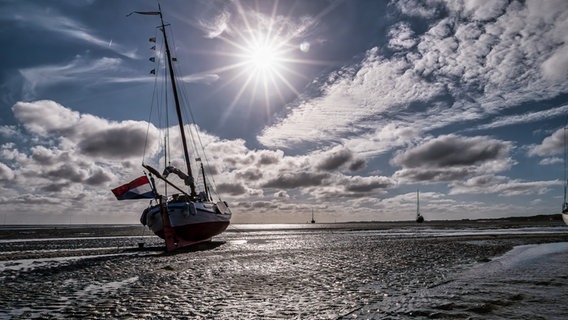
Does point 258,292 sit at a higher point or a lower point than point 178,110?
lower

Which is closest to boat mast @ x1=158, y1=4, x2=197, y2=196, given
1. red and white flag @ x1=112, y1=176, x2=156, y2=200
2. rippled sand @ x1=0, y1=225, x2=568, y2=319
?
red and white flag @ x1=112, y1=176, x2=156, y2=200

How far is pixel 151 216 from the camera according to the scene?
36.6 meters

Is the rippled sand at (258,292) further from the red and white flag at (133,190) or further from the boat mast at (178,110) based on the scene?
the boat mast at (178,110)

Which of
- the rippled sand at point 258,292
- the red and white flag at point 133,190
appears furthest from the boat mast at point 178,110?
the rippled sand at point 258,292

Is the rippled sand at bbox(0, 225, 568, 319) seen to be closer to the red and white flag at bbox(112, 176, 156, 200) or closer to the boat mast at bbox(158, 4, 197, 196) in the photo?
the red and white flag at bbox(112, 176, 156, 200)

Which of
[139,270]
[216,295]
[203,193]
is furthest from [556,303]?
[203,193]

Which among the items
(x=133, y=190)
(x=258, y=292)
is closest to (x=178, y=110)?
(x=133, y=190)

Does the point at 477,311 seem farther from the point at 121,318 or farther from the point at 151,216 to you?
the point at 151,216

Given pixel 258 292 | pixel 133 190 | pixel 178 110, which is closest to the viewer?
pixel 258 292

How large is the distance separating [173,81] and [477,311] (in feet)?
156

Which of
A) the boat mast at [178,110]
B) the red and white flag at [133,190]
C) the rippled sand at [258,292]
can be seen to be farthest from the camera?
the boat mast at [178,110]

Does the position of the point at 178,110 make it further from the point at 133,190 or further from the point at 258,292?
the point at 258,292

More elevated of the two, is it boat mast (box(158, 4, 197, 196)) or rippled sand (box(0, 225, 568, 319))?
boat mast (box(158, 4, 197, 196))

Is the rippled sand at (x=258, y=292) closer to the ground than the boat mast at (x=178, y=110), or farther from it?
closer to the ground
